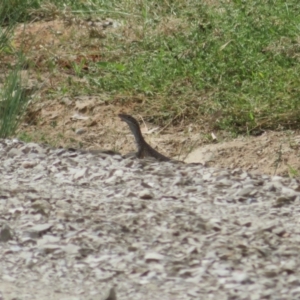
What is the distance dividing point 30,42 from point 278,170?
347 centimetres

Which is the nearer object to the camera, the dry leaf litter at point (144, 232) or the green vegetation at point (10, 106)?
the dry leaf litter at point (144, 232)

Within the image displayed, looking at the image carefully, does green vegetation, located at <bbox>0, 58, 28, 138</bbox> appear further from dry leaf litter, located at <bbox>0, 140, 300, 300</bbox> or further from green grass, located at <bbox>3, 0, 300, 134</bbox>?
green grass, located at <bbox>3, 0, 300, 134</bbox>

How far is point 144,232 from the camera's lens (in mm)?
4707

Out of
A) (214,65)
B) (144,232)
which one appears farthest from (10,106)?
(144,232)

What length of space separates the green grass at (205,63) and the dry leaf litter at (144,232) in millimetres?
2207

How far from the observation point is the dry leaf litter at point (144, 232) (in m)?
4.20

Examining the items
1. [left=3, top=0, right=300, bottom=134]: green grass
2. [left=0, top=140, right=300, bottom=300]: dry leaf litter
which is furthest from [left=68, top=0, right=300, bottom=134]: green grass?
[left=0, top=140, right=300, bottom=300]: dry leaf litter

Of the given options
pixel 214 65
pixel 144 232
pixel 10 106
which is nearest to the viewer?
pixel 144 232

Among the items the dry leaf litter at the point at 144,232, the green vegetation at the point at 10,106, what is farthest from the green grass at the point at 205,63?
the dry leaf litter at the point at 144,232

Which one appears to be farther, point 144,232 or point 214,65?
point 214,65

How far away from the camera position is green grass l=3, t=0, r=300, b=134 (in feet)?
26.1

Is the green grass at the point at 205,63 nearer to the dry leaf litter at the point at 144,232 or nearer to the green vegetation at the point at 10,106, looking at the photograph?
the green vegetation at the point at 10,106

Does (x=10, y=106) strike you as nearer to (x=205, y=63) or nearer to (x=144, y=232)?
(x=205, y=63)

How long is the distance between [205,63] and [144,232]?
4119 mm
